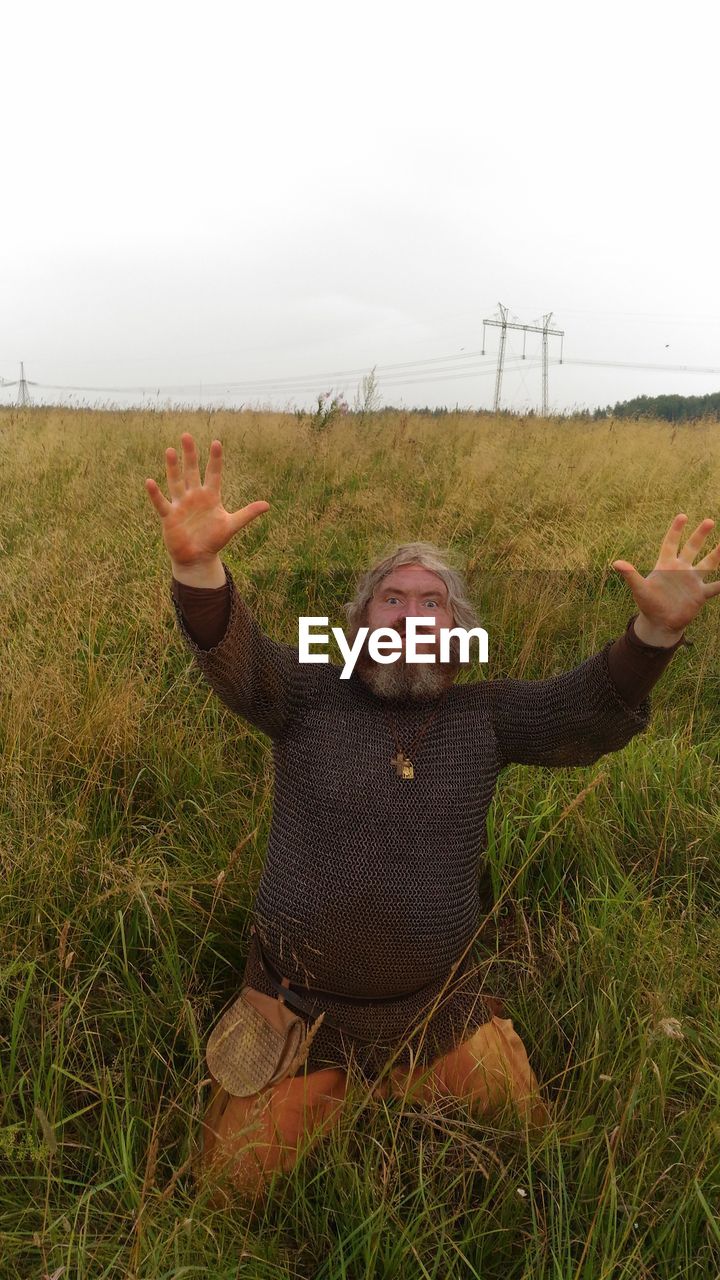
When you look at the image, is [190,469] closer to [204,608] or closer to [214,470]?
[214,470]

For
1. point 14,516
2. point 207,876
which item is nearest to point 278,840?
point 207,876

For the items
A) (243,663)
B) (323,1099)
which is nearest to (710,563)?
(243,663)

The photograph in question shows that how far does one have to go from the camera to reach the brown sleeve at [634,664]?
190cm

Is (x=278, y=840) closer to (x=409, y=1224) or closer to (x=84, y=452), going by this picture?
(x=409, y=1224)

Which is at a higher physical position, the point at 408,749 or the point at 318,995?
the point at 408,749

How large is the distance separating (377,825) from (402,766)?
0.16 m

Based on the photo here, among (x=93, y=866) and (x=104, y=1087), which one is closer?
(x=104, y=1087)

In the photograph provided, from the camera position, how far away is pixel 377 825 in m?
1.86

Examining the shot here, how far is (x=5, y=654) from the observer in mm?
3004

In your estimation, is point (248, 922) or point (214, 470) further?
point (248, 922)

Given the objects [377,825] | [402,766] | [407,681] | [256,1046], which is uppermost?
[407,681]

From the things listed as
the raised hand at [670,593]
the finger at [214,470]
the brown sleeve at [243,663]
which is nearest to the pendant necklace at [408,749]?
the brown sleeve at [243,663]

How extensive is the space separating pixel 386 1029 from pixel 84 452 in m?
6.12

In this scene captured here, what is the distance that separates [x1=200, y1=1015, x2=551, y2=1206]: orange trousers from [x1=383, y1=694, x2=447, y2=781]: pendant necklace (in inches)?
25.8
